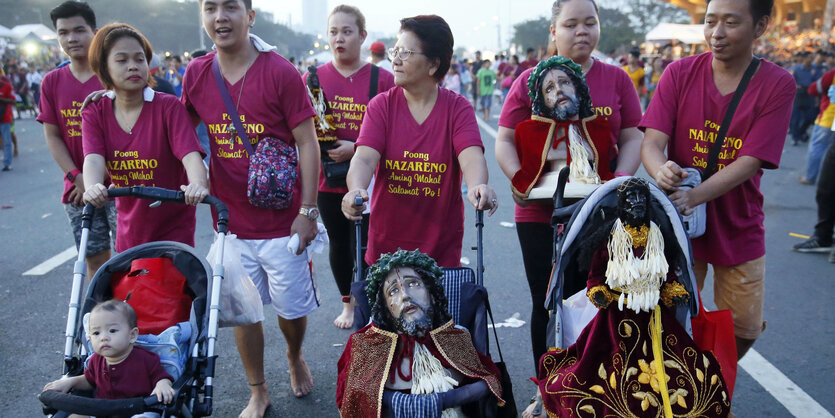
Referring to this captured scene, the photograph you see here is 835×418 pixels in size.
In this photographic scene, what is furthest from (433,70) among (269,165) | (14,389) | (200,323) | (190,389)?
(14,389)

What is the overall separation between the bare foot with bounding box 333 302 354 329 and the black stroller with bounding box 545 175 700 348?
2.19 m

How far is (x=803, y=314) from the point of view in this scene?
16.4 ft

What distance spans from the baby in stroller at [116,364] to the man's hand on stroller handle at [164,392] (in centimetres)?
1

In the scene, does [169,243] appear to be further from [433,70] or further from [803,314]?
[803,314]

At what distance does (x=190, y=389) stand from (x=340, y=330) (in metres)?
2.22

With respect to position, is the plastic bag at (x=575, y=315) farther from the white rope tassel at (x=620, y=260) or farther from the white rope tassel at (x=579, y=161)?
the white rope tassel at (x=579, y=161)

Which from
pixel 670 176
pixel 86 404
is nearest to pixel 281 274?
pixel 86 404

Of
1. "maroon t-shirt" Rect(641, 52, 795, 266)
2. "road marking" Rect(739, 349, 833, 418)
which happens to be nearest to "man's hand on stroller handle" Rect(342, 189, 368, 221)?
"maroon t-shirt" Rect(641, 52, 795, 266)

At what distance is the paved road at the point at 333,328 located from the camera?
3.86 metres

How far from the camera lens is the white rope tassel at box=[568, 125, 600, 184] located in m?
3.07

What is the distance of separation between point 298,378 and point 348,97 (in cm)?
196

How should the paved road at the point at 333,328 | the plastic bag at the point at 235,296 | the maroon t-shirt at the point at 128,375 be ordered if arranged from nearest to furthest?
1. the maroon t-shirt at the point at 128,375
2. the plastic bag at the point at 235,296
3. the paved road at the point at 333,328

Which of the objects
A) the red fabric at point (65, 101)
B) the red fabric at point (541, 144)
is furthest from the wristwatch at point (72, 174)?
the red fabric at point (541, 144)

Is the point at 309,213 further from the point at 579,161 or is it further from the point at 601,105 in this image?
the point at 601,105
